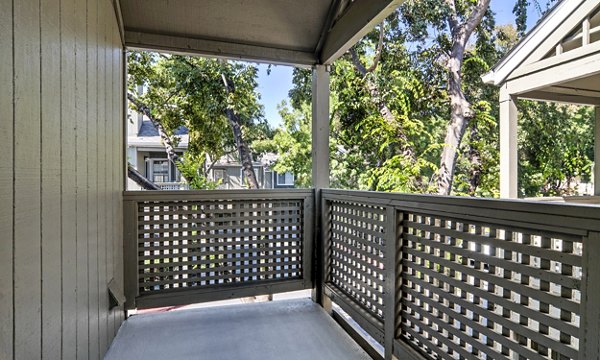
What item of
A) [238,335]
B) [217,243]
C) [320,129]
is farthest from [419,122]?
[238,335]

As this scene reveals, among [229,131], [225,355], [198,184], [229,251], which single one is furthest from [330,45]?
[229,131]

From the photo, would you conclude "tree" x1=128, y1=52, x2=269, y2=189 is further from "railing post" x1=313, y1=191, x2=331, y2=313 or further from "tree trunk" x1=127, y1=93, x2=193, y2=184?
"railing post" x1=313, y1=191, x2=331, y2=313

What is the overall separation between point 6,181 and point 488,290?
1.58 meters

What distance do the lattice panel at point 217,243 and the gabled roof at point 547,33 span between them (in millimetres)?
2872

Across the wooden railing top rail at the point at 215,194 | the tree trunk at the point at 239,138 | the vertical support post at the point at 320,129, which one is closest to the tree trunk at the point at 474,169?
the tree trunk at the point at 239,138

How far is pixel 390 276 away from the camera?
194 centimetres

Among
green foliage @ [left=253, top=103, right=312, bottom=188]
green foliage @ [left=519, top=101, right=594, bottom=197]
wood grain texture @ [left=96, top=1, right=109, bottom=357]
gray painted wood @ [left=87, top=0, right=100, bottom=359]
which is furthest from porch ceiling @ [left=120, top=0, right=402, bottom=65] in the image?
green foliage @ [left=519, top=101, right=594, bottom=197]

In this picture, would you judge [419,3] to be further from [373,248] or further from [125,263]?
[125,263]

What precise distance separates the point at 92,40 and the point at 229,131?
16.9 feet

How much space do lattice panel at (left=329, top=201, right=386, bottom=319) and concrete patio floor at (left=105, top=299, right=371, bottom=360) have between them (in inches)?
11.7

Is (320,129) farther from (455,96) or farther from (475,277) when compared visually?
(455,96)

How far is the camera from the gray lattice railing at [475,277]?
3.48 feet

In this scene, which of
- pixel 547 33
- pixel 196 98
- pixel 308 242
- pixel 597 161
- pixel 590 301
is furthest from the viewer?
pixel 196 98

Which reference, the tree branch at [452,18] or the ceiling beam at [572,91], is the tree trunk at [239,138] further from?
the ceiling beam at [572,91]
